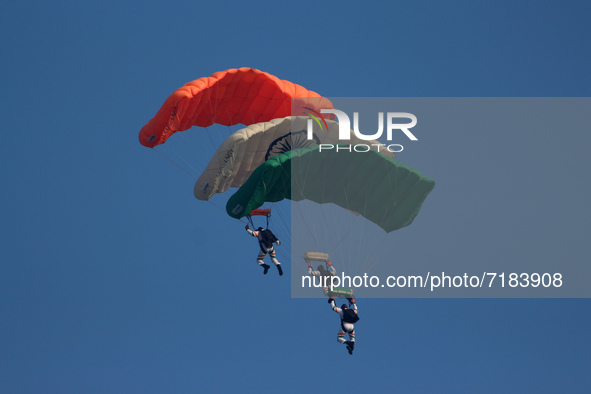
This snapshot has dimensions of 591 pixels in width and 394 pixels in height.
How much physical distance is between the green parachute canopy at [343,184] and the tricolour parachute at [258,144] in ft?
2.32

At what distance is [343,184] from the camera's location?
79.2ft

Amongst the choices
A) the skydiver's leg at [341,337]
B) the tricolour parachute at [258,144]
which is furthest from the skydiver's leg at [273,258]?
the skydiver's leg at [341,337]

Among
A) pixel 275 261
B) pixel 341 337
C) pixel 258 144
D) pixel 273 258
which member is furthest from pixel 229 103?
pixel 341 337

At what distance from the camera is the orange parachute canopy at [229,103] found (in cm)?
2405

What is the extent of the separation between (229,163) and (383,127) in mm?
4016

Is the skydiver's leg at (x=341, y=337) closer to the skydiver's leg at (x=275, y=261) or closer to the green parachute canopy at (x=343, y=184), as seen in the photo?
the skydiver's leg at (x=275, y=261)

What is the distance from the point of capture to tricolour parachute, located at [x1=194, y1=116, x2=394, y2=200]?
75.8 feet

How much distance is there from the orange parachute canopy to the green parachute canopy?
181 centimetres

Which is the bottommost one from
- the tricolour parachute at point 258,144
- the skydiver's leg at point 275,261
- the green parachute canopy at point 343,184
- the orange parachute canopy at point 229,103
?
the skydiver's leg at point 275,261

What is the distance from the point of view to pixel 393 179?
23234 millimetres

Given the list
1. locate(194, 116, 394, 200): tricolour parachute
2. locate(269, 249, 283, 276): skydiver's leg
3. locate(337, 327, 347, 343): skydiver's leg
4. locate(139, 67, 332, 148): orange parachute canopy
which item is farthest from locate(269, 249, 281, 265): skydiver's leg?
locate(139, 67, 332, 148): orange parachute canopy

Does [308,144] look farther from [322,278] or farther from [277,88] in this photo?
[322,278]

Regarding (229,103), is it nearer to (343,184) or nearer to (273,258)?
(343,184)

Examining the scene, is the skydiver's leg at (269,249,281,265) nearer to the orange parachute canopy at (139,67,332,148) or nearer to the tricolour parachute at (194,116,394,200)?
the tricolour parachute at (194,116,394,200)
